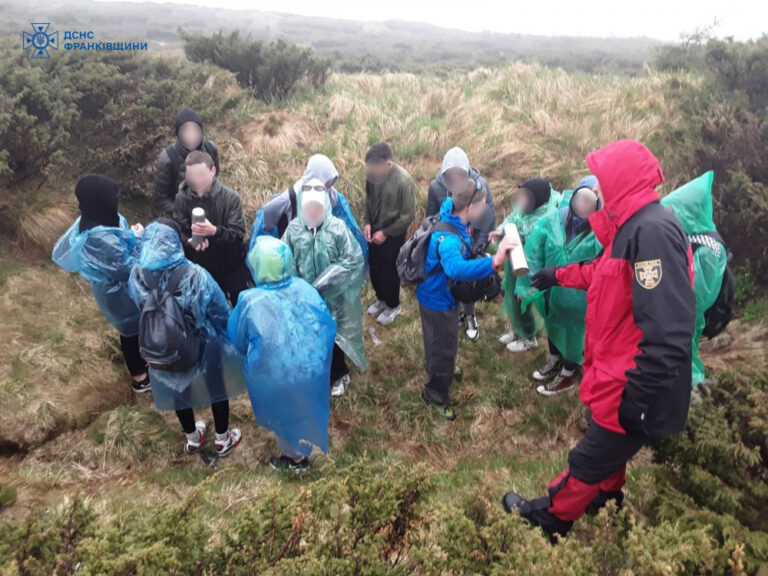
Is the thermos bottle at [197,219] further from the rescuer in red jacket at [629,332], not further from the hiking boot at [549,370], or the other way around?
the hiking boot at [549,370]

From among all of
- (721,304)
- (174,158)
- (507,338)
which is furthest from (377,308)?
(721,304)

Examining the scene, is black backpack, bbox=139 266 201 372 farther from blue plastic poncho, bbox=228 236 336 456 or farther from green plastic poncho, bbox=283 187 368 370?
green plastic poncho, bbox=283 187 368 370

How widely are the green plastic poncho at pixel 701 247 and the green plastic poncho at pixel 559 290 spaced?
61 cm

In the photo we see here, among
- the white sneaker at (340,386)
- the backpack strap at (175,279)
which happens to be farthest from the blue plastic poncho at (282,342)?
the white sneaker at (340,386)

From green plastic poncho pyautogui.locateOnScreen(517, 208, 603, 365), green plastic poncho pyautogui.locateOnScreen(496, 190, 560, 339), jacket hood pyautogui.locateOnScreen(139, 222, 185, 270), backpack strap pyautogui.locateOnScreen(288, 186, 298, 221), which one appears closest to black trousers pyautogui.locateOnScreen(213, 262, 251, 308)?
backpack strap pyautogui.locateOnScreen(288, 186, 298, 221)

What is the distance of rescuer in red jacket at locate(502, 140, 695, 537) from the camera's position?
6.80 ft

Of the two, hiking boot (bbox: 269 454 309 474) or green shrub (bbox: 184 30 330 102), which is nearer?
hiking boot (bbox: 269 454 309 474)

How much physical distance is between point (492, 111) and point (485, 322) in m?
4.44

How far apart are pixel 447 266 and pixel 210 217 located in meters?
2.13

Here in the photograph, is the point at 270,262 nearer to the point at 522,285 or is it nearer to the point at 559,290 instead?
the point at 522,285

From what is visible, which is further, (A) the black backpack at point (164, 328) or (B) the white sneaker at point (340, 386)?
(B) the white sneaker at point (340, 386)

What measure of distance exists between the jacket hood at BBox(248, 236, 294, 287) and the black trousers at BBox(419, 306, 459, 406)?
116cm

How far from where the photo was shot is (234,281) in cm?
467

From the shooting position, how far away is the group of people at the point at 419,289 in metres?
2.24
